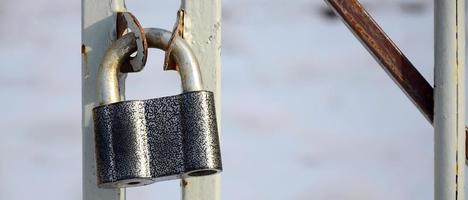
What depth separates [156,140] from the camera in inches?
37.9

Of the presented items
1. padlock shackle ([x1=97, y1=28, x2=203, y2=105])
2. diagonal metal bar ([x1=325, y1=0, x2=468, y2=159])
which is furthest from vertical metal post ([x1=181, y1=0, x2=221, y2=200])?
diagonal metal bar ([x1=325, y1=0, x2=468, y2=159])

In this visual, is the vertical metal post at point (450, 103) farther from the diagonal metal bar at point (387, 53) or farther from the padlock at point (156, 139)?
the padlock at point (156, 139)

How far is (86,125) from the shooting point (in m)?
1.06

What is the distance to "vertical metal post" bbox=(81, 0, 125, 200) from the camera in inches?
41.7

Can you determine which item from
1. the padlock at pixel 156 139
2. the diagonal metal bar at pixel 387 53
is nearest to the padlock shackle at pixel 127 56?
the padlock at pixel 156 139

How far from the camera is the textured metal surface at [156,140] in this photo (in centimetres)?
94

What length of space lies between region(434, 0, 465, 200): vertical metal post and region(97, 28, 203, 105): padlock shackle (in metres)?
0.35

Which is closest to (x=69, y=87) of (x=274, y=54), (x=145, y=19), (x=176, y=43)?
(x=145, y=19)

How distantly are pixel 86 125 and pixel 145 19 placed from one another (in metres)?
0.33

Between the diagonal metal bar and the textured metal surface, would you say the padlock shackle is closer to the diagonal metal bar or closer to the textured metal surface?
the textured metal surface

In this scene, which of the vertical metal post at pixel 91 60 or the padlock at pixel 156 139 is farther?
the vertical metal post at pixel 91 60

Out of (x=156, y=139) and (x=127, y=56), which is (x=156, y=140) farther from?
(x=127, y=56)

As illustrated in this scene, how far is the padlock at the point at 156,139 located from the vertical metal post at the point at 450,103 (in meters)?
0.35

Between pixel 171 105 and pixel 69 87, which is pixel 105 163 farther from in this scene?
pixel 69 87
